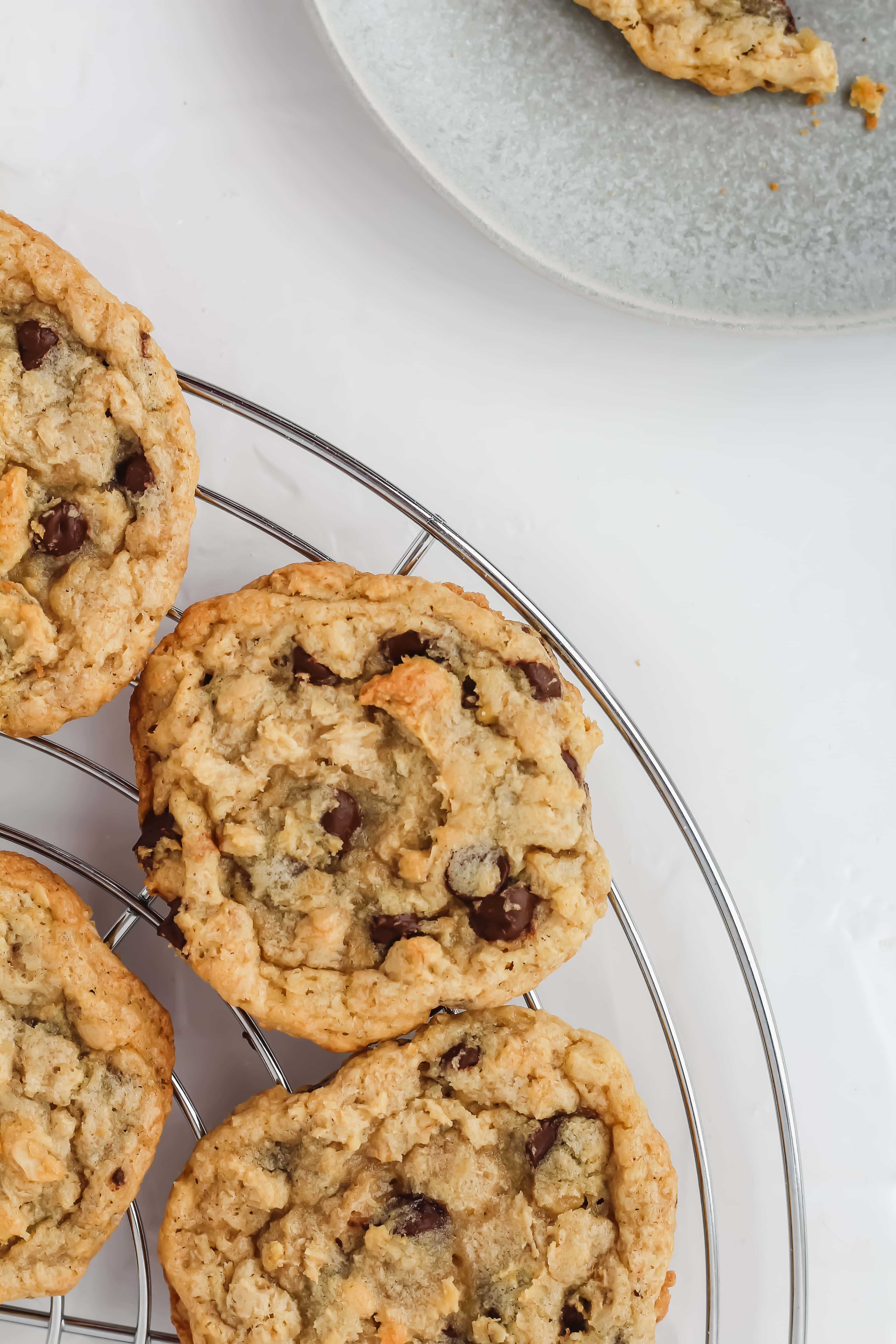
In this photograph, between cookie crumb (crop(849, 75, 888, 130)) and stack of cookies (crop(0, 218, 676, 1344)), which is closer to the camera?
stack of cookies (crop(0, 218, 676, 1344))

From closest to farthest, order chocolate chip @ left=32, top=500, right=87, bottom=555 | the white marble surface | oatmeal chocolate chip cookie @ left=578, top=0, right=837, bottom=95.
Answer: chocolate chip @ left=32, top=500, right=87, bottom=555
oatmeal chocolate chip cookie @ left=578, top=0, right=837, bottom=95
the white marble surface

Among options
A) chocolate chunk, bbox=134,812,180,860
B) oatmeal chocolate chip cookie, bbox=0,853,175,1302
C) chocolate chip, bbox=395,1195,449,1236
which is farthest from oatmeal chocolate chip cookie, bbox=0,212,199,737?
chocolate chip, bbox=395,1195,449,1236

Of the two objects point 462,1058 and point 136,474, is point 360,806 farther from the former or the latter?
point 136,474

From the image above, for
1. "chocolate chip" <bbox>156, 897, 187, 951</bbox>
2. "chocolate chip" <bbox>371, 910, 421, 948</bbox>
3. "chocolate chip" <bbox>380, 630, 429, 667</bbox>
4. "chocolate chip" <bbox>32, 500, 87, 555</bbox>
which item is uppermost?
"chocolate chip" <bbox>380, 630, 429, 667</bbox>

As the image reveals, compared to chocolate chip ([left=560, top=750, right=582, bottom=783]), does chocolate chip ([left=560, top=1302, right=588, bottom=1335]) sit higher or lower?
lower

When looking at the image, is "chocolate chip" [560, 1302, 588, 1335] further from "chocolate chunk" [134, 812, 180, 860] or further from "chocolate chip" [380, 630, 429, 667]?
"chocolate chip" [380, 630, 429, 667]

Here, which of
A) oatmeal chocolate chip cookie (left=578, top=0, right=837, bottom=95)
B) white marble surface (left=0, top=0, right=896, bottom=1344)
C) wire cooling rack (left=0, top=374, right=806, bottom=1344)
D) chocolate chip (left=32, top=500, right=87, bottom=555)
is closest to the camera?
chocolate chip (left=32, top=500, right=87, bottom=555)

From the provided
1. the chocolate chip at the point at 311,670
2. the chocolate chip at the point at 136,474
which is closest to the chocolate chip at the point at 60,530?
the chocolate chip at the point at 136,474

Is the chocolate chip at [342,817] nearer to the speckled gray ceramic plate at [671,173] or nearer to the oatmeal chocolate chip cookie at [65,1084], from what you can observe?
the oatmeal chocolate chip cookie at [65,1084]
